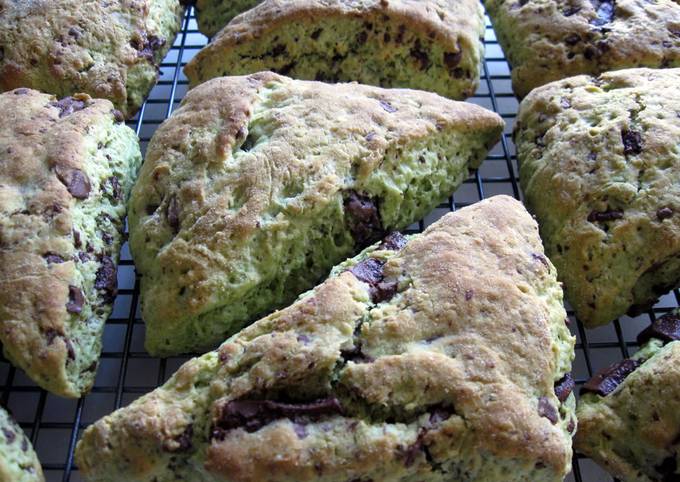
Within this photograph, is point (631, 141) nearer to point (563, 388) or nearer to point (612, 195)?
point (612, 195)

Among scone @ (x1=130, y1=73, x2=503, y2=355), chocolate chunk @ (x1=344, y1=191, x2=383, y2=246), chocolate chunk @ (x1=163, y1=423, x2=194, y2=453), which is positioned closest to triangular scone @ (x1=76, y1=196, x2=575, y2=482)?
chocolate chunk @ (x1=163, y1=423, x2=194, y2=453)

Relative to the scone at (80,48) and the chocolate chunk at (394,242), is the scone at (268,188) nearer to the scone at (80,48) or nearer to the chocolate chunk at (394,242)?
the chocolate chunk at (394,242)

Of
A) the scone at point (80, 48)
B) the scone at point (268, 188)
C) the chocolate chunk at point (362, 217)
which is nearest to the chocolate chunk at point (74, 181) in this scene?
the scone at point (268, 188)

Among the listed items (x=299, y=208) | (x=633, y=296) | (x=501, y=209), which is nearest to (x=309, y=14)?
(x=299, y=208)

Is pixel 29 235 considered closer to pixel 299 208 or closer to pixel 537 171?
pixel 299 208

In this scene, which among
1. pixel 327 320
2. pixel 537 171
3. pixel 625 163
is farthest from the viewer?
pixel 537 171

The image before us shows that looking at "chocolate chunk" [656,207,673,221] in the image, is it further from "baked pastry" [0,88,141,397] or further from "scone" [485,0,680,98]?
"baked pastry" [0,88,141,397]
